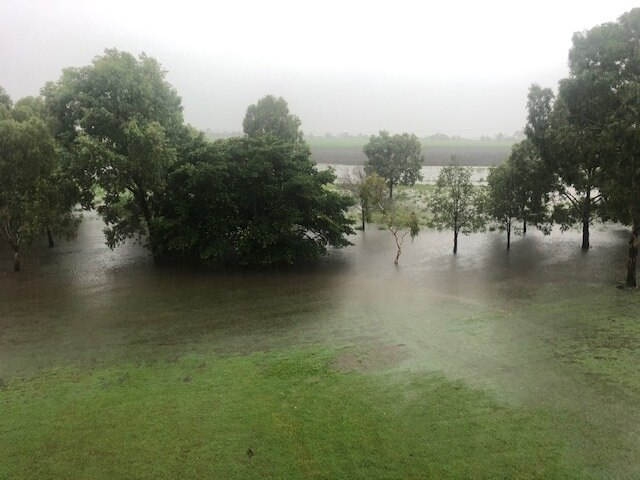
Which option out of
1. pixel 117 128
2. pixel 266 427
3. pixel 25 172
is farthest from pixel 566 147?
pixel 25 172

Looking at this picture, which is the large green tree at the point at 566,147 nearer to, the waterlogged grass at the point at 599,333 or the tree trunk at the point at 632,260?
the tree trunk at the point at 632,260

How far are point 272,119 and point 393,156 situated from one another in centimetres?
1565

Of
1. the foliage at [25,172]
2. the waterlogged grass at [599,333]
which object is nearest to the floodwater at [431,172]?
the foliage at [25,172]

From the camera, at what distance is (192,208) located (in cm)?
2770

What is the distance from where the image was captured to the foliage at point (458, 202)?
30328mm

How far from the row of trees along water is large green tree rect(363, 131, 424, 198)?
24.4 metres

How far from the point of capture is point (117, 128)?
2623cm

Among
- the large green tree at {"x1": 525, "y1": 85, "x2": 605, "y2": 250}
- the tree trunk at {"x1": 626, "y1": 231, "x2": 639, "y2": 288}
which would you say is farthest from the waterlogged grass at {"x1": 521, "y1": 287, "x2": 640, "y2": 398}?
the large green tree at {"x1": 525, "y1": 85, "x2": 605, "y2": 250}

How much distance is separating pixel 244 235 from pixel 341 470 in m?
18.2

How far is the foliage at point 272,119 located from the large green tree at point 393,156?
993 centimetres

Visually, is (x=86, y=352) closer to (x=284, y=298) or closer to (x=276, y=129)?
(x=284, y=298)

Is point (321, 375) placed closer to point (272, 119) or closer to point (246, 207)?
point (246, 207)

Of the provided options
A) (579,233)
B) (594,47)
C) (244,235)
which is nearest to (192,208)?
(244,235)

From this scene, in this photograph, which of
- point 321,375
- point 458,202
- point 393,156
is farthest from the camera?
point 393,156
